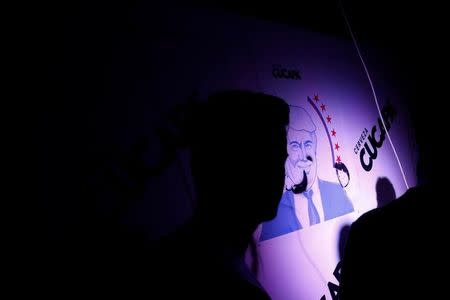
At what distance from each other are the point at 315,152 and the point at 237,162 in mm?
1232

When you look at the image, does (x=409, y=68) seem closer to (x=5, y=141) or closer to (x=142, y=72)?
(x=142, y=72)

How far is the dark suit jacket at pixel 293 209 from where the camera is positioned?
187 cm

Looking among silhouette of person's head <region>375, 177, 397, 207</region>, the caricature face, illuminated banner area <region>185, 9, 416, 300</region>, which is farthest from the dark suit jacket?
silhouette of person's head <region>375, 177, 397, 207</region>

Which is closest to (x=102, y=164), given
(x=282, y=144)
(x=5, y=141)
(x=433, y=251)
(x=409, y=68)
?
(x=5, y=141)

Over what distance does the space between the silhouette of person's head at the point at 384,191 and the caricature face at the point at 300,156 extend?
91cm

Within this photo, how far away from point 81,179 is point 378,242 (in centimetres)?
125

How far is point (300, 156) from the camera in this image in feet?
7.06

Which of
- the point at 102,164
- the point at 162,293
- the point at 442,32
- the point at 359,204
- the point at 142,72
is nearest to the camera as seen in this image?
the point at 162,293

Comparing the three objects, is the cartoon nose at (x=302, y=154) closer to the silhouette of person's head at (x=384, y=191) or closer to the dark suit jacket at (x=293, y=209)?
the dark suit jacket at (x=293, y=209)

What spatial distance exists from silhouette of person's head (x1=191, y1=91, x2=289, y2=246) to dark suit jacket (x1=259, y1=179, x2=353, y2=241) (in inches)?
25.2

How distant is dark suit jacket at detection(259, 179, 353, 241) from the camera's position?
187 cm

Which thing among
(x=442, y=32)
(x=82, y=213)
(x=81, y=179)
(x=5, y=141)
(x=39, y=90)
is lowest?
(x=82, y=213)

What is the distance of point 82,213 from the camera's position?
1.31m

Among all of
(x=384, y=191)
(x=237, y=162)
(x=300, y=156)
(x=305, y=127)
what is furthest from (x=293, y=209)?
(x=384, y=191)
